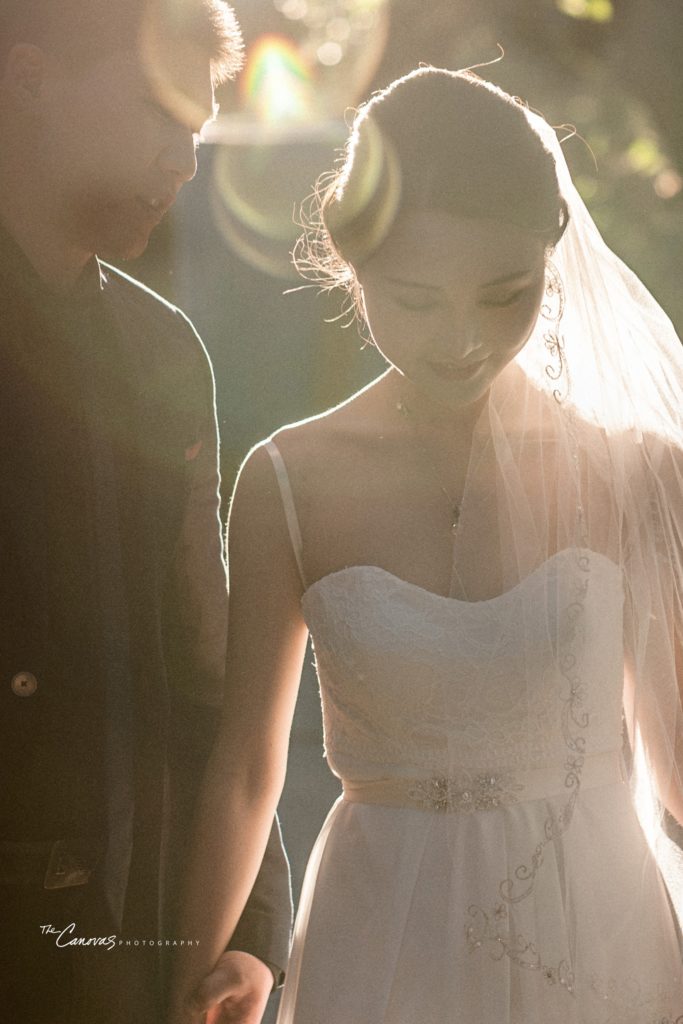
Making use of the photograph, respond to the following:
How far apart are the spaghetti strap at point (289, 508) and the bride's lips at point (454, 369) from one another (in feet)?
0.87

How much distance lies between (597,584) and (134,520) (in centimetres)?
67

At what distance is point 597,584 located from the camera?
1.56 meters

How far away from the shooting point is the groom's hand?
5.14ft

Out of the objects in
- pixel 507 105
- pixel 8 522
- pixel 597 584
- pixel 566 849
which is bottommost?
pixel 566 849

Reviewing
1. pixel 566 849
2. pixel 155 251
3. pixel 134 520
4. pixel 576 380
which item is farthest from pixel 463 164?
pixel 155 251

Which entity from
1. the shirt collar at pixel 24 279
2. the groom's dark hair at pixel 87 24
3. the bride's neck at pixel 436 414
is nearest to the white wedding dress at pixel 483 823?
the bride's neck at pixel 436 414

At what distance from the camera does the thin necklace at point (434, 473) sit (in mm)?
1645

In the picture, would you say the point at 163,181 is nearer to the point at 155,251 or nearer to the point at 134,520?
the point at 134,520

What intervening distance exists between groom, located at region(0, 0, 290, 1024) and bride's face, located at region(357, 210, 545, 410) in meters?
0.39

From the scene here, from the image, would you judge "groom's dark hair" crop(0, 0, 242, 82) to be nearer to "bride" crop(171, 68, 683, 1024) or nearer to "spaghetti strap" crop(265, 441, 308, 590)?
"bride" crop(171, 68, 683, 1024)

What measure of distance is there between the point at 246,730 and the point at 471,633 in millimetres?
343

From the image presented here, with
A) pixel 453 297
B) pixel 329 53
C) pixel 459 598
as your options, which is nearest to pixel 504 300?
pixel 453 297

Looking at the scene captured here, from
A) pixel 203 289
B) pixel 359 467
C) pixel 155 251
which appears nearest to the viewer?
pixel 359 467

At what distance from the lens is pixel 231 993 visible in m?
1.59
